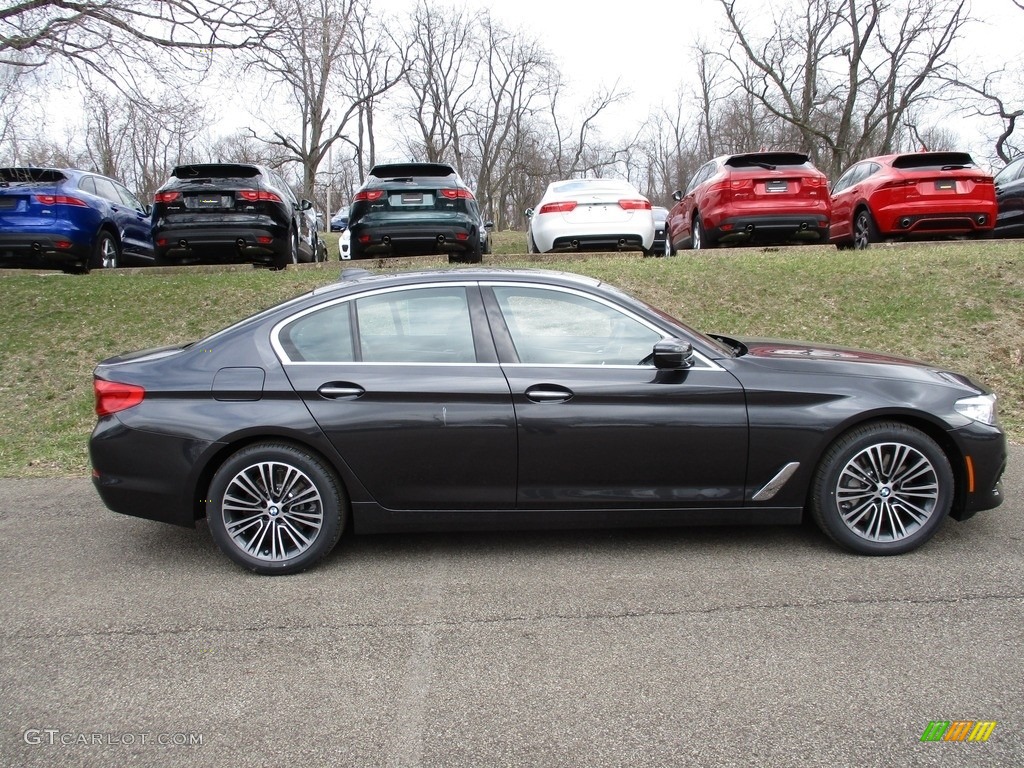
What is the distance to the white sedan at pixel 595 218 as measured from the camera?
38.9ft

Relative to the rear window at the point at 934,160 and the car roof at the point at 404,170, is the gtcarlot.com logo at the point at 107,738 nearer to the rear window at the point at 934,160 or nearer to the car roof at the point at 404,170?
the car roof at the point at 404,170

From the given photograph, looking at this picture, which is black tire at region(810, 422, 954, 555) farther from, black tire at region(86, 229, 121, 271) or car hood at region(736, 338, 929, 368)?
black tire at region(86, 229, 121, 271)

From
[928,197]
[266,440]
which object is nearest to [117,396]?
[266,440]

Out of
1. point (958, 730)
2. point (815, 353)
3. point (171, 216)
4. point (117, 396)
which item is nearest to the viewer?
point (958, 730)

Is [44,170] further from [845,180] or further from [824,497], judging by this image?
[845,180]

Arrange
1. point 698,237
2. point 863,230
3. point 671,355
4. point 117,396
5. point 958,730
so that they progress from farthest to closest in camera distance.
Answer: point 698,237, point 863,230, point 117,396, point 671,355, point 958,730

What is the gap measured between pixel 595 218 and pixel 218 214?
17.5 ft

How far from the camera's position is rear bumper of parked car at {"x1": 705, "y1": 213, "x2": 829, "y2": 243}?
37.5 ft

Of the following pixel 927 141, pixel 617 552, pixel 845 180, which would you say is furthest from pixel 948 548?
pixel 927 141

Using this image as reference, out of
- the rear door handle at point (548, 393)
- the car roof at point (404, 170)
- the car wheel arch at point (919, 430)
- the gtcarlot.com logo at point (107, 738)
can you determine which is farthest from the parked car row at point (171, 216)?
the gtcarlot.com logo at point (107, 738)

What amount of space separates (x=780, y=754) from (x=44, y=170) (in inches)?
475

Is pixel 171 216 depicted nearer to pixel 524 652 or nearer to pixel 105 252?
pixel 105 252

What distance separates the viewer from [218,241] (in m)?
10.9

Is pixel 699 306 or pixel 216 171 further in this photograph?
pixel 216 171
